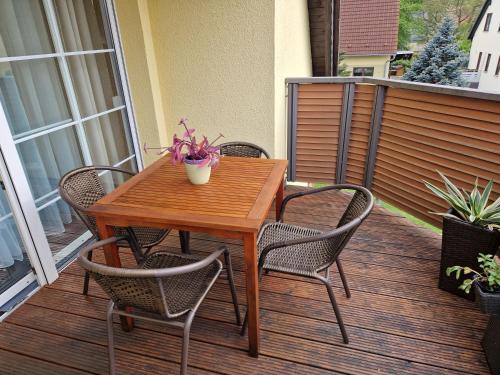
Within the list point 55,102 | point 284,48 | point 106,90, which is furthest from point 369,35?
point 55,102

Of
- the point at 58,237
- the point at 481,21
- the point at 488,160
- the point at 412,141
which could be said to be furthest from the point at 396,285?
the point at 481,21

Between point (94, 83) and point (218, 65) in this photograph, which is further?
point (218, 65)

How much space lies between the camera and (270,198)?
1.62 meters

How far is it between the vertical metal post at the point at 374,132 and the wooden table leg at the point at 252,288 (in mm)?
1988

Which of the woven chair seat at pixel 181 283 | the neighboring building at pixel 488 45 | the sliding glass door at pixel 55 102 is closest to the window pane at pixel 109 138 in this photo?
the sliding glass door at pixel 55 102

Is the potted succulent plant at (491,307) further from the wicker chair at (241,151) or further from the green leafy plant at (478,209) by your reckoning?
the wicker chair at (241,151)

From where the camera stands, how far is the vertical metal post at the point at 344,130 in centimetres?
298

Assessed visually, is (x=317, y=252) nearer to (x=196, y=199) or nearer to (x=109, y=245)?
(x=196, y=199)

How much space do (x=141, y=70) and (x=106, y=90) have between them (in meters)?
0.40

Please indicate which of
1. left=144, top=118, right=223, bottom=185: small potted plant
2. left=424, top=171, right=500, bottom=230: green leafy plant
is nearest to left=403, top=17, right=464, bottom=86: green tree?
left=424, top=171, right=500, bottom=230: green leafy plant

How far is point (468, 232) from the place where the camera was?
180 centimetres

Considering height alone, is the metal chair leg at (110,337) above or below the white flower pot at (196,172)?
below

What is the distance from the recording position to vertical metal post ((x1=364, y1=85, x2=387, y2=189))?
279 centimetres

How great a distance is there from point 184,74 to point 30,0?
1.29 metres
